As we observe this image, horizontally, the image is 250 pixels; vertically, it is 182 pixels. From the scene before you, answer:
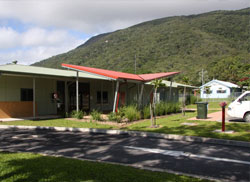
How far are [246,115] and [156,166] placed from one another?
8642 mm

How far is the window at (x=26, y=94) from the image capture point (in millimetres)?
17203

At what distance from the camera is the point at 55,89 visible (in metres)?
19.2

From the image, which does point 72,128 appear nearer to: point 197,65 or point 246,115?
point 246,115

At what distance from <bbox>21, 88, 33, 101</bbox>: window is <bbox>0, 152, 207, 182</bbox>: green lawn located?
12.1m

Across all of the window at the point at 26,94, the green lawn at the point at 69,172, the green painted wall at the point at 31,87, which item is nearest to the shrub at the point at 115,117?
the green painted wall at the point at 31,87

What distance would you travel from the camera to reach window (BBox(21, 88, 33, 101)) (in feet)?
56.4

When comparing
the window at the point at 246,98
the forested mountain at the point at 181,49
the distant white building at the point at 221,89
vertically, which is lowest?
the window at the point at 246,98

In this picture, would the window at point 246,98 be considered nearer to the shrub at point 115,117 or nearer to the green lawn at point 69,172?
the shrub at point 115,117

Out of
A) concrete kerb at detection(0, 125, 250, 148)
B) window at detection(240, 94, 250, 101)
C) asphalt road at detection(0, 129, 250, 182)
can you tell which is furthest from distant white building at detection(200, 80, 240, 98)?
asphalt road at detection(0, 129, 250, 182)

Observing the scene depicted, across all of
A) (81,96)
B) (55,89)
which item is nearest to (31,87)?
(55,89)

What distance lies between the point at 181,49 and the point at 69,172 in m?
77.3

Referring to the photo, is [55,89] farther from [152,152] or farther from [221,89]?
[221,89]

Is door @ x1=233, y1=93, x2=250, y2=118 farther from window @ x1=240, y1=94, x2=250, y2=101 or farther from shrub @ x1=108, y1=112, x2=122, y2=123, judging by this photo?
shrub @ x1=108, y1=112, x2=122, y2=123

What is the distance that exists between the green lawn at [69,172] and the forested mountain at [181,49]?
170 ft
